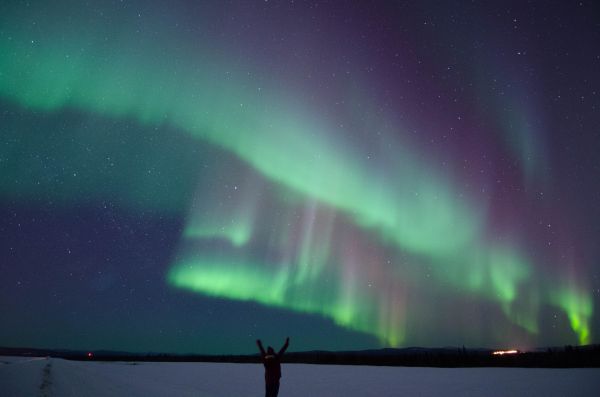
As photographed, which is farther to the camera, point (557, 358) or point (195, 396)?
point (557, 358)

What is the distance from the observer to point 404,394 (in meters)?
18.6

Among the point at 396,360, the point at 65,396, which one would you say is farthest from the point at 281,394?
the point at 396,360

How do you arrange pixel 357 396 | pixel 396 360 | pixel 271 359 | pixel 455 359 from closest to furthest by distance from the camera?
pixel 271 359 → pixel 357 396 → pixel 455 359 → pixel 396 360

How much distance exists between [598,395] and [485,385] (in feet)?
19.3

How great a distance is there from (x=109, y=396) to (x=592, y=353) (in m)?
41.3

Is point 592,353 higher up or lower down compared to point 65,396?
higher up

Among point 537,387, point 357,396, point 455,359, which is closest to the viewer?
point 357,396

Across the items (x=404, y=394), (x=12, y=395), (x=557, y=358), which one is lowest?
(x=12, y=395)

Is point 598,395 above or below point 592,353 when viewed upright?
below

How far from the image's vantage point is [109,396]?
53.4ft

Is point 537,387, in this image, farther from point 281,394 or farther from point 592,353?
point 592,353

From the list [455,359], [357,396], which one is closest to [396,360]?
[455,359]

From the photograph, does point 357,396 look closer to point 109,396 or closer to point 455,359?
point 109,396

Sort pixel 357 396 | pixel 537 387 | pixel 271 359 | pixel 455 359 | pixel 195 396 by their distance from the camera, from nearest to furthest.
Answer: pixel 271 359 → pixel 195 396 → pixel 357 396 → pixel 537 387 → pixel 455 359
